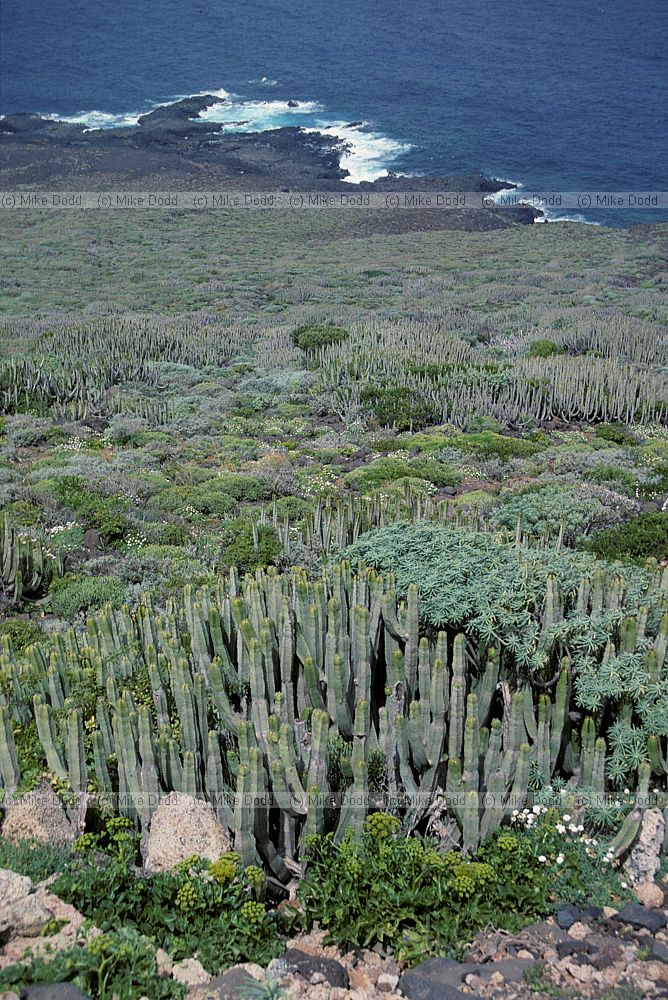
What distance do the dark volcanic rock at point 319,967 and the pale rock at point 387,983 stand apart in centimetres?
17

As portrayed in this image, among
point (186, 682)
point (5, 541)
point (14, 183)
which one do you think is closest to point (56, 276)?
point (14, 183)

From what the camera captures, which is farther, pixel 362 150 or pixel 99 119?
pixel 99 119

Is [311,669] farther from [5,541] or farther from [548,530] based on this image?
[5,541]

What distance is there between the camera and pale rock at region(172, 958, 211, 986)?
14.5 ft

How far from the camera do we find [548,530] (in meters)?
10.3

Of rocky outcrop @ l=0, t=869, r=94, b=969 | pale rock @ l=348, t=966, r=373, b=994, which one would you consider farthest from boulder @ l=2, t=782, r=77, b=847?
pale rock @ l=348, t=966, r=373, b=994

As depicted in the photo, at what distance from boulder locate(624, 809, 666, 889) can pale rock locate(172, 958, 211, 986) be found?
2.55 m

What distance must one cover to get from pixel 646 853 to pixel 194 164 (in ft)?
205

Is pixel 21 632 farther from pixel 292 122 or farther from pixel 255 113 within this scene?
pixel 255 113

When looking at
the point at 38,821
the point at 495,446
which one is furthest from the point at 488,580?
the point at 495,446

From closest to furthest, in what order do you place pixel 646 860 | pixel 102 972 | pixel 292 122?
pixel 102 972 → pixel 646 860 → pixel 292 122

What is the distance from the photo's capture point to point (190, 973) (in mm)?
4480

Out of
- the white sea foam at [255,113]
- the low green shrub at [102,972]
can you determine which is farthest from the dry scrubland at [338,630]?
the white sea foam at [255,113]

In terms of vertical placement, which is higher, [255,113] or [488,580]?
[255,113]
